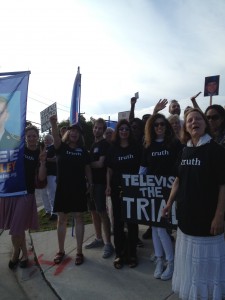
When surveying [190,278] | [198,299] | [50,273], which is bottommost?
[50,273]

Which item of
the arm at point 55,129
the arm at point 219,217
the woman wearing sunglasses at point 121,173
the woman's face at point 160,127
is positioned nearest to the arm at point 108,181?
the woman wearing sunglasses at point 121,173

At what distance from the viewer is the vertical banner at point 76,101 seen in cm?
840

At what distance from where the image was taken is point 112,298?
372 centimetres

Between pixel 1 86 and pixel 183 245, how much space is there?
10.5ft

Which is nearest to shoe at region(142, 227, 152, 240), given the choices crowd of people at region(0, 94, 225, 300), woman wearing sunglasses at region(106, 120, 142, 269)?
crowd of people at region(0, 94, 225, 300)

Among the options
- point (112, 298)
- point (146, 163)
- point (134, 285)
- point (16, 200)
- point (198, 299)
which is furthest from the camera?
point (16, 200)

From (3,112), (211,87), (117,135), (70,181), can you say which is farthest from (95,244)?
(211,87)

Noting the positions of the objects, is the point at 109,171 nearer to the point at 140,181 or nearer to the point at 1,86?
the point at 140,181

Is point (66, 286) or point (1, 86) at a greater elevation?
point (1, 86)

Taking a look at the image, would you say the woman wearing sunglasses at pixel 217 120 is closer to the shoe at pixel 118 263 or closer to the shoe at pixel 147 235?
the shoe at pixel 118 263

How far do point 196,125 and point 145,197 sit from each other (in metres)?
1.71

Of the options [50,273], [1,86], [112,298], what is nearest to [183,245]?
[112,298]

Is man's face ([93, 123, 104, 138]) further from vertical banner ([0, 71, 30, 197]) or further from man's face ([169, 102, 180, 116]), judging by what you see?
man's face ([169, 102, 180, 116])

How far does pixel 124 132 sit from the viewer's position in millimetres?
4590
